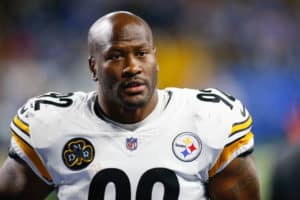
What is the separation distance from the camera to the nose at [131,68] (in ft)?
8.21

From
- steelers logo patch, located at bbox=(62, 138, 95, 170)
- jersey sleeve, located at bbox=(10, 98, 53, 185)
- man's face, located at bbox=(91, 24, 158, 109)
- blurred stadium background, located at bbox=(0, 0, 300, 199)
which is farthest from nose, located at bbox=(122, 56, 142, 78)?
blurred stadium background, located at bbox=(0, 0, 300, 199)

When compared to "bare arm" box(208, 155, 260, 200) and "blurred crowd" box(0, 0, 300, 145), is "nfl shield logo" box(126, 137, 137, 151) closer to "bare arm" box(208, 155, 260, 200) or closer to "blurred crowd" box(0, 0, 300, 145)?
"bare arm" box(208, 155, 260, 200)

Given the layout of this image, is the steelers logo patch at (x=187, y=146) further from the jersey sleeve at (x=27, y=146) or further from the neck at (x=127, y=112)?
the jersey sleeve at (x=27, y=146)

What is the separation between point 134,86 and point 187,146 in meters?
0.25

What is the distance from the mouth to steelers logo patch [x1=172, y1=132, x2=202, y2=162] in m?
0.19

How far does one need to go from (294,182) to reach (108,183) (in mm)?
544

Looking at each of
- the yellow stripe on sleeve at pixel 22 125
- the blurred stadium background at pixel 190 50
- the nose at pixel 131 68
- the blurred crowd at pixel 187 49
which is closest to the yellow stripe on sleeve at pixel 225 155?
the nose at pixel 131 68

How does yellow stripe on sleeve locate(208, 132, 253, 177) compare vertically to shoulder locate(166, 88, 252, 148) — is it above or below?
below

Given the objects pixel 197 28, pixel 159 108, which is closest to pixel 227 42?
pixel 197 28

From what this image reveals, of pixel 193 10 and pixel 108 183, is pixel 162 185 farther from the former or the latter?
Result: pixel 193 10

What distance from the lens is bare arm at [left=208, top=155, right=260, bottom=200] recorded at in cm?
260

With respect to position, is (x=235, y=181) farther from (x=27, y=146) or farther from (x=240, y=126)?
(x=27, y=146)

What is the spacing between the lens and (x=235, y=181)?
2.60 m

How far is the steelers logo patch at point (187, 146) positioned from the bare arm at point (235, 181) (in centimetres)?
11
